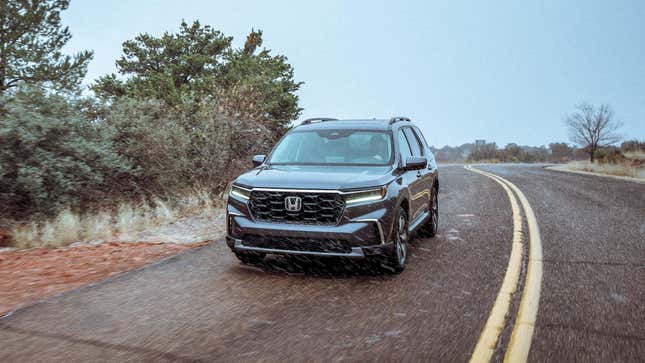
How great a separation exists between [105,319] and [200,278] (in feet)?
4.82

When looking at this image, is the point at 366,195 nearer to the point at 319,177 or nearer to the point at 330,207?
the point at 330,207

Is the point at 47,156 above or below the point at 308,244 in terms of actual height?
above

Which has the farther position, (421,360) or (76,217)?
(76,217)

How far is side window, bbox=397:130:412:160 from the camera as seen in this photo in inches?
275

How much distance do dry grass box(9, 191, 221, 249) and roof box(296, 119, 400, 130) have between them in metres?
3.62

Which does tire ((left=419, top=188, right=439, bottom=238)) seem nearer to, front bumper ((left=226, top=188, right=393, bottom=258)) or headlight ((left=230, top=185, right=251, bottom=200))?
front bumper ((left=226, top=188, right=393, bottom=258))

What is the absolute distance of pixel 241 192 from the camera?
233 inches

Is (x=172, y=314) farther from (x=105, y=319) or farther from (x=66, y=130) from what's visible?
(x=66, y=130)

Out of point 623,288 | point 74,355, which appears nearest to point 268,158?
point 74,355

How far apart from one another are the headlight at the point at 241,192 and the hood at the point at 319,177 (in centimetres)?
7

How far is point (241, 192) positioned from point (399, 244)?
6.07 feet

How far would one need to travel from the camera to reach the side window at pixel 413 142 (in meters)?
7.76

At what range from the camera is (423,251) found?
720 centimetres

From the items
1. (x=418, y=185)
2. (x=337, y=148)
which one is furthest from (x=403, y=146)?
(x=337, y=148)
